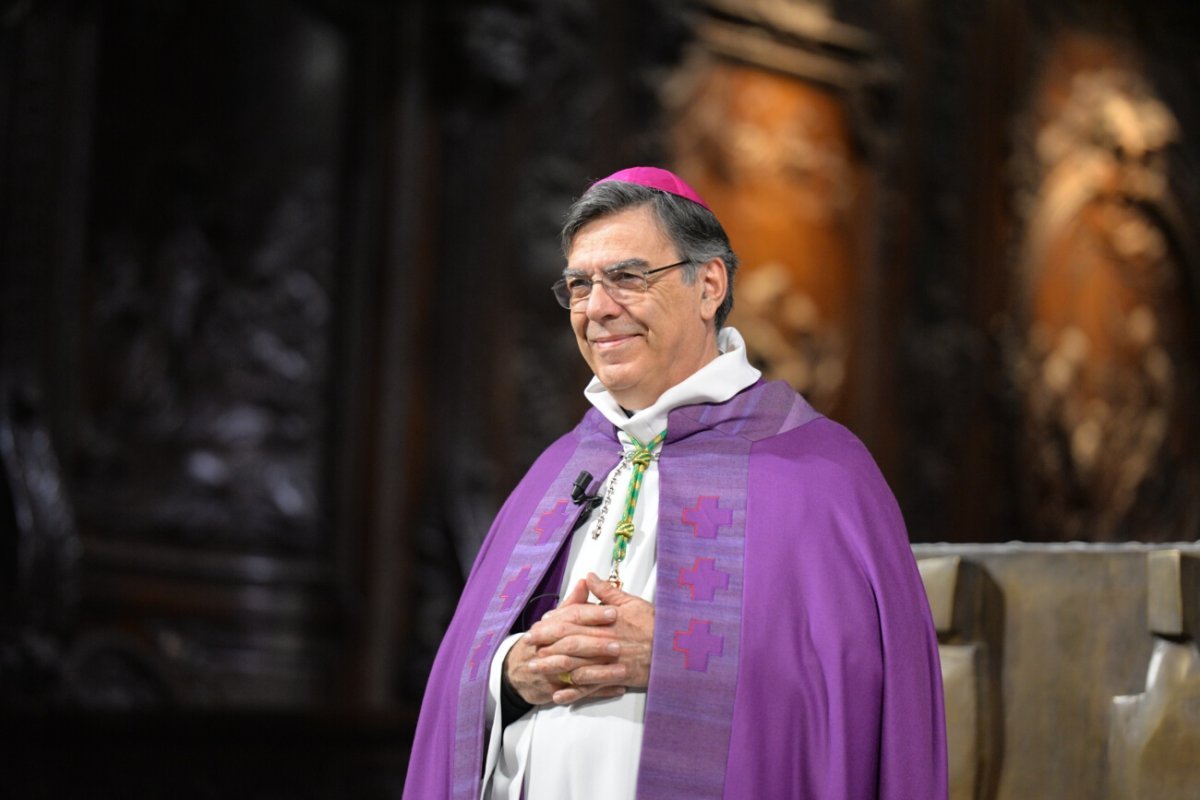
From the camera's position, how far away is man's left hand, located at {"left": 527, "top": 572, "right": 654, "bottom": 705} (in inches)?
88.4

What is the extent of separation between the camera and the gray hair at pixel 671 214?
8.09ft

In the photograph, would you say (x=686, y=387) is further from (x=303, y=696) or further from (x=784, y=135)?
(x=784, y=135)

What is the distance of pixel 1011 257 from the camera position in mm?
7816

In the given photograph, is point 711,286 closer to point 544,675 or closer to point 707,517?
point 707,517

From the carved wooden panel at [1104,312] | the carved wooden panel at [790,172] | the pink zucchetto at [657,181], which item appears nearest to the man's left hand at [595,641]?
the pink zucchetto at [657,181]

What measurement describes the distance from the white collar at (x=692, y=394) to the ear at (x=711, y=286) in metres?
0.08

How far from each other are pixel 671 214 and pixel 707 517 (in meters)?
0.48

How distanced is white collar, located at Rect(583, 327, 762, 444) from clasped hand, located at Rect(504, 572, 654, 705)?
31 cm

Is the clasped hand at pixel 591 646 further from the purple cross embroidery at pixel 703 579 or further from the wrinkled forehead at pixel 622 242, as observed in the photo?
the wrinkled forehead at pixel 622 242

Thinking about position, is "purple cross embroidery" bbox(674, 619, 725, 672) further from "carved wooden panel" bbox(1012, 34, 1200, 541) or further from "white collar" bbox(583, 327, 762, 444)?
"carved wooden panel" bbox(1012, 34, 1200, 541)

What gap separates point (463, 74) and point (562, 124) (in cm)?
48

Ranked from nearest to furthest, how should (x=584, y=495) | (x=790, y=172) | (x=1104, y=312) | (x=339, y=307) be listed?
(x=584, y=495) → (x=339, y=307) → (x=790, y=172) → (x=1104, y=312)

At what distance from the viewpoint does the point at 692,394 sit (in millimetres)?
2477

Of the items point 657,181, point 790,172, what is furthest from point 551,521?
point 790,172
